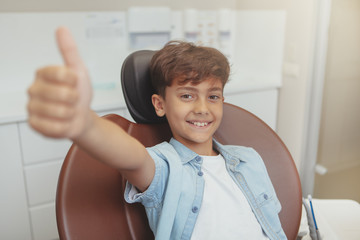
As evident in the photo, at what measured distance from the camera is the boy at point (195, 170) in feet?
Answer: 2.89

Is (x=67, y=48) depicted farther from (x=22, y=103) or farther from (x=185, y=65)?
(x=22, y=103)

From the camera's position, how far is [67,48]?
0.51 metres

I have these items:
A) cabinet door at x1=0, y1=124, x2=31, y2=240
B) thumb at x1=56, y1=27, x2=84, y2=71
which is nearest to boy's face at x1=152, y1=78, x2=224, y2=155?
thumb at x1=56, y1=27, x2=84, y2=71

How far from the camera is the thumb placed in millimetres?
500

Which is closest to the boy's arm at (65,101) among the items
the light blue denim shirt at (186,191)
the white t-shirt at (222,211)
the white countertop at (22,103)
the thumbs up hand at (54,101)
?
the thumbs up hand at (54,101)

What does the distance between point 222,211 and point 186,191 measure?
0.37 feet

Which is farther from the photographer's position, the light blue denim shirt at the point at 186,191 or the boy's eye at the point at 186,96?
the boy's eye at the point at 186,96

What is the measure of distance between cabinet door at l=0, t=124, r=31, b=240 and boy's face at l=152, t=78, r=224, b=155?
98cm

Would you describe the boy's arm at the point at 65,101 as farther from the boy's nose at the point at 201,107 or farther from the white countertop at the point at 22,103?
the white countertop at the point at 22,103

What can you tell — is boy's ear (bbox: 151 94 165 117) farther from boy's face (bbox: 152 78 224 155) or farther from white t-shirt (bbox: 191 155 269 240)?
white t-shirt (bbox: 191 155 269 240)

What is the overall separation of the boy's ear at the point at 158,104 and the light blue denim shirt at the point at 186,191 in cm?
9

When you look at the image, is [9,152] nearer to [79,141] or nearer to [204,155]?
[204,155]

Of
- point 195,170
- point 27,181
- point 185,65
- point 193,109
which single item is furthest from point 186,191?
point 27,181

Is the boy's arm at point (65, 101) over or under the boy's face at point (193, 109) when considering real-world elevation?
over
